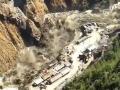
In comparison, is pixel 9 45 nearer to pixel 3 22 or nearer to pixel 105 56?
pixel 3 22

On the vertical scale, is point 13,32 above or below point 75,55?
above

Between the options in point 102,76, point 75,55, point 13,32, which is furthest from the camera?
point 13,32

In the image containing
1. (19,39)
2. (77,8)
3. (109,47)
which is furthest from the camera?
(77,8)

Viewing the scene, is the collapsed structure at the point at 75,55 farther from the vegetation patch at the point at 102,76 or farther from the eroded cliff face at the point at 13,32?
the eroded cliff face at the point at 13,32

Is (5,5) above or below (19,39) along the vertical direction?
above

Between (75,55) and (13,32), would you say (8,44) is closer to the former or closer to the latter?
(13,32)

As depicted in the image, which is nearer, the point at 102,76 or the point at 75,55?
the point at 102,76

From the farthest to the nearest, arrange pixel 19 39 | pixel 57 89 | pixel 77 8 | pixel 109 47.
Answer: pixel 77 8
pixel 19 39
pixel 109 47
pixel 57 89

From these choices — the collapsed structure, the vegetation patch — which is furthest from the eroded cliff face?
the vegetation patch

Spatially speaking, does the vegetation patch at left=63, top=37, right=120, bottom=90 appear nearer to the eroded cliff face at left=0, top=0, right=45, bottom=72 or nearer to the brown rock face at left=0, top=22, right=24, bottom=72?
the brown rock face at left=0, top=22, right=24, bottom=72

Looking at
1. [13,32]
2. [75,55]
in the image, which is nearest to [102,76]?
[75,55]

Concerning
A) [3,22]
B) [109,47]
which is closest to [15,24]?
[3,22]
